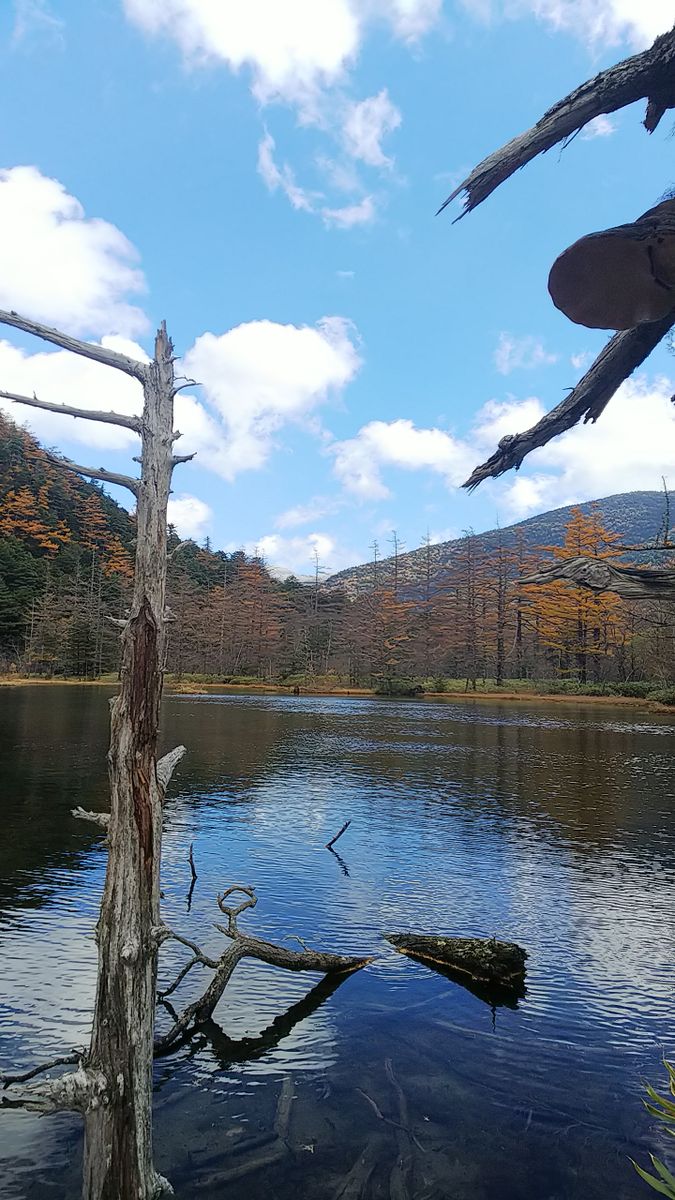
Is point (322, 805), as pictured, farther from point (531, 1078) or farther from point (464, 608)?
point (464, 608)

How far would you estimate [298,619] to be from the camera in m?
66.3

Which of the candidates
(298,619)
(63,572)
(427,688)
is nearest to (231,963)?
(427,688)

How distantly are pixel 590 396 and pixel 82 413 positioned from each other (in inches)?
96.7

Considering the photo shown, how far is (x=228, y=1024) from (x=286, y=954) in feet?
2.75

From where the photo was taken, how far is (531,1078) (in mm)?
5598

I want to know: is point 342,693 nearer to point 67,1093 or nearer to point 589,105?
point 67,1093

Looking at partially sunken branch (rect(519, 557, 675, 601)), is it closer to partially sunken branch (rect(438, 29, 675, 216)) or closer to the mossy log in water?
partially sunken branch (rect(438, 29, 675, 216))

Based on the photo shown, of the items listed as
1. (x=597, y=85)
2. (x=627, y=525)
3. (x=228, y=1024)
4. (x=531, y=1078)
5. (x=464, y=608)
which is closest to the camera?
(x=597, y=85)

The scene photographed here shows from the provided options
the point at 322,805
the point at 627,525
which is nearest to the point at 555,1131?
the point at 322,805

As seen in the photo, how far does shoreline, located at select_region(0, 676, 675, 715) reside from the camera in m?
43.9

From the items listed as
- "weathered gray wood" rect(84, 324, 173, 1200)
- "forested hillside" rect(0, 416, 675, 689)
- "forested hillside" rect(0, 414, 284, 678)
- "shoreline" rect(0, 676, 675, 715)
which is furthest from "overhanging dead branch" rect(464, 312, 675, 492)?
"forested hillside" rect(0, 414, 284, 678)

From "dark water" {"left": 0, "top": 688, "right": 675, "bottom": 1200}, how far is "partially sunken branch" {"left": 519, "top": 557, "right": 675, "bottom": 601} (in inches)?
167

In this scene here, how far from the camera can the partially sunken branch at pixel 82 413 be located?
11.6ft

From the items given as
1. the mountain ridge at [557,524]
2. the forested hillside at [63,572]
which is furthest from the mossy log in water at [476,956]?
the mountain ridge at [557,524]
